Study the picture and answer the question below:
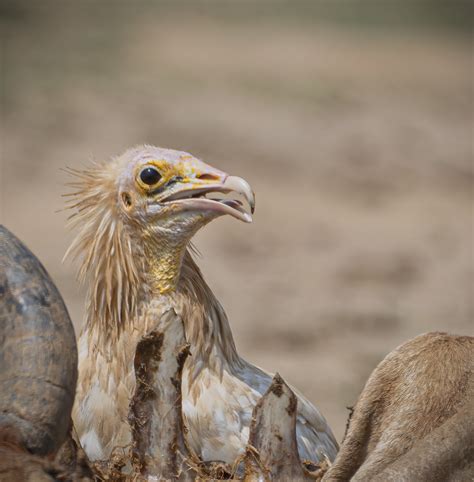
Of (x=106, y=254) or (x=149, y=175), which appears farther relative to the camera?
(x=106, y=254)

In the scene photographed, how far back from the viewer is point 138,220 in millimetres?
5391

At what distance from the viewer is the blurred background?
1297 centimetres

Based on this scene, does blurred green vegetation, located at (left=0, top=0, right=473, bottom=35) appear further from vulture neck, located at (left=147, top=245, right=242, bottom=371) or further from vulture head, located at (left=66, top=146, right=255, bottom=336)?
→ vulture head, located at (left=66, top=146, right=255, bottom=336)

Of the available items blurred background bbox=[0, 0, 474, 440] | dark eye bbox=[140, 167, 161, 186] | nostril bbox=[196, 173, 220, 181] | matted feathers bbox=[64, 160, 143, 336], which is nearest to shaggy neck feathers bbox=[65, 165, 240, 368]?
matted feathers bbox=[64, 160, 143, 336]

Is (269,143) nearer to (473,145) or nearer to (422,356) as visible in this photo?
(473,145)

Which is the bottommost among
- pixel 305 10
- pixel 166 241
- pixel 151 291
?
pixel 151 291

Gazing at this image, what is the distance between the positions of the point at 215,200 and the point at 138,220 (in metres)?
0.39

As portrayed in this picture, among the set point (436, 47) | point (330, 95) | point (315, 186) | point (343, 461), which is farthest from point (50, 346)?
point (436, 47)

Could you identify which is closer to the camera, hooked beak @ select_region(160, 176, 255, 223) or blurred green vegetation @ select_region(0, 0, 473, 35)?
hooked beak @ select_region(160, 176, 255, 223)

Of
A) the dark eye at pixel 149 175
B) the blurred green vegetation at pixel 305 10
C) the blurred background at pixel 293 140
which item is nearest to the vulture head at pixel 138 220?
the dark eye at pixel 149 175

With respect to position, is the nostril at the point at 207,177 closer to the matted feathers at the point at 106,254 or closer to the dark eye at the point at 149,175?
the dark eye at the point at 149,175

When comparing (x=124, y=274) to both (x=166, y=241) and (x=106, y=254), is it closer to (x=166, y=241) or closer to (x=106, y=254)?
(x=106, y=254)

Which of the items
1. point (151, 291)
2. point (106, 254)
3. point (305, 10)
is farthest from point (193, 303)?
point (305, 10)

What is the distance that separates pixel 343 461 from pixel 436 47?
57.5 feet
